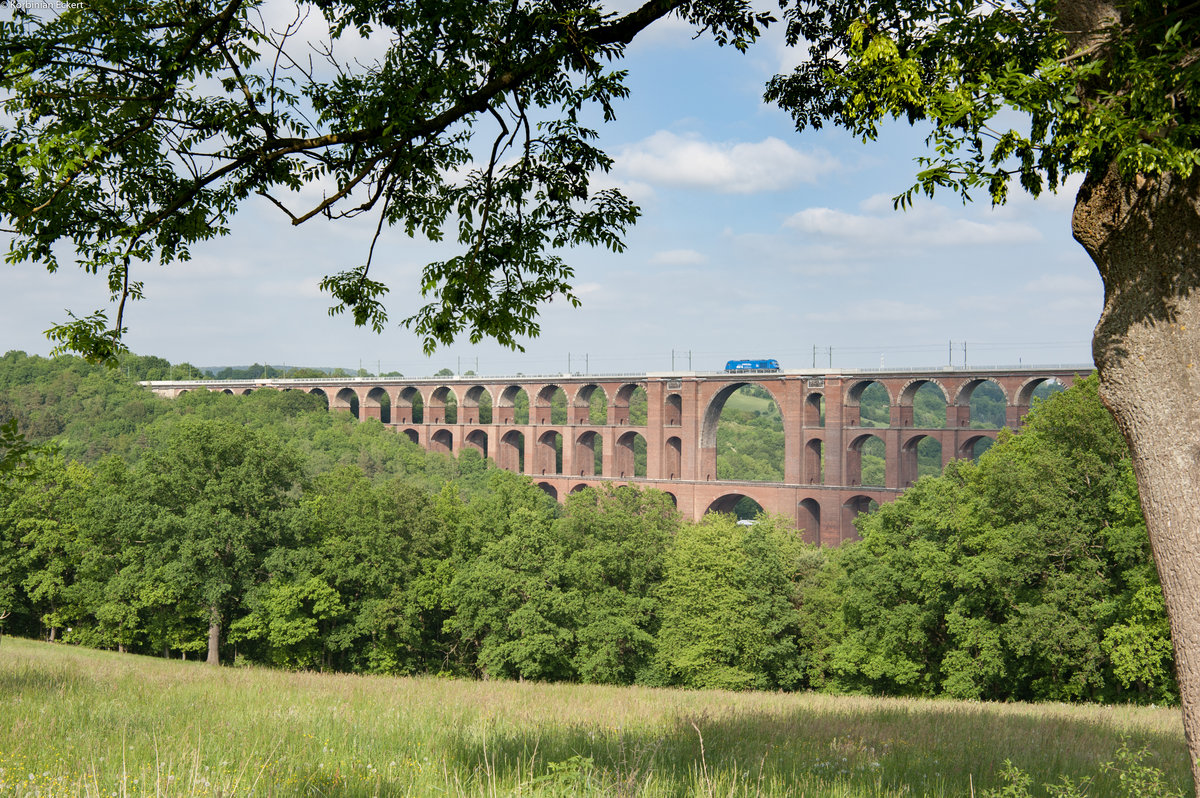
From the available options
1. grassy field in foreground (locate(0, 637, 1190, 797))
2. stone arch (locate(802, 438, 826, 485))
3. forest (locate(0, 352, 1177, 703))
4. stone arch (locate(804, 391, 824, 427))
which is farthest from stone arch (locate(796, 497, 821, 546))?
grassy field in foreground (locate(0, 637, 1190, 797))

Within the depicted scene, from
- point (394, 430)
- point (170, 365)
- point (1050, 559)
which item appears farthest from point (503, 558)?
point (170, 365)

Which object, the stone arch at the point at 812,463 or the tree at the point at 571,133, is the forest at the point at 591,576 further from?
the stone arch at the point at 812,463

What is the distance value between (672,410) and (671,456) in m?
3.24

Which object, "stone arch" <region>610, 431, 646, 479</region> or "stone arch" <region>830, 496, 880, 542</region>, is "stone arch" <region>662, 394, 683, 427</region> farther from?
"stone arch" <region>830, 496, 880, 542</region>

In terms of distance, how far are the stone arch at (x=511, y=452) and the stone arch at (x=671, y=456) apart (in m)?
17.0

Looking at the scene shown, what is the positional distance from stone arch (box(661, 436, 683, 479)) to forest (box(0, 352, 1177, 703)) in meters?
24.9

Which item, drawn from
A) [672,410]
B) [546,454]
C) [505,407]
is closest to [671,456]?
[672,410]

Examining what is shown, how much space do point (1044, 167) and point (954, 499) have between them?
2274 cm

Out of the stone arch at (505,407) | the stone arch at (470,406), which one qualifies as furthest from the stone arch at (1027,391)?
the stone arch at (470,406)

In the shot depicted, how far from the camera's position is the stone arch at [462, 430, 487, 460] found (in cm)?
7520

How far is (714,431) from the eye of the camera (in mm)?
58281

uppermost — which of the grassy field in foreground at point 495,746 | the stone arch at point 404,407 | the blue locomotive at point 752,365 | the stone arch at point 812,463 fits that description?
the blue locomotive at point 752,365

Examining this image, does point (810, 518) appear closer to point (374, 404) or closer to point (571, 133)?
point (374, 404)

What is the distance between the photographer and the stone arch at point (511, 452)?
7175 cm
